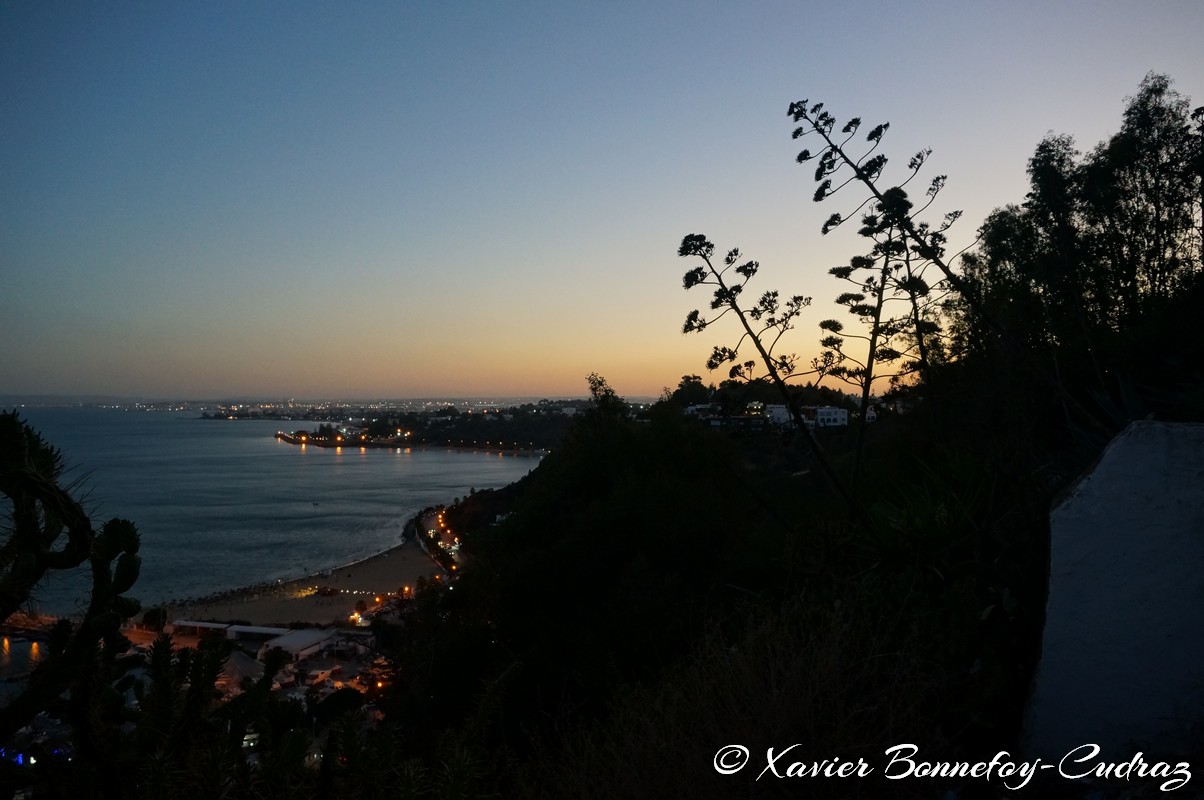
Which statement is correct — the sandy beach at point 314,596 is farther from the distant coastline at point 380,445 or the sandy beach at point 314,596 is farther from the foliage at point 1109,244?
the distant coastline at point 380,445

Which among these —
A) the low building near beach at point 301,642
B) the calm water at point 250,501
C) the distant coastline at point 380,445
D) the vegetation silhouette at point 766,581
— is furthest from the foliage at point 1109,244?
the distant coastline at point 380,445

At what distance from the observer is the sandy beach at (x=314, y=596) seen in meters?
26.5

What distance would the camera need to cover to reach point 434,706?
764 centimetres

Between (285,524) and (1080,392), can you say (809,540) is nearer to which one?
(1080,392)

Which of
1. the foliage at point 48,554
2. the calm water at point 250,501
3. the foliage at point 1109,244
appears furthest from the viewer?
the calm water at point 250,501

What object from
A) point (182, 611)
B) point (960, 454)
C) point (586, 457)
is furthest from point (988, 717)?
point (182, 611)

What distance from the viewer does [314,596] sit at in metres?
29.6

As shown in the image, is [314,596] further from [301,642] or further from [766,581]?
[766,581]

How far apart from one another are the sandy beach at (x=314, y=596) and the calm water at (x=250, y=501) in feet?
6.69

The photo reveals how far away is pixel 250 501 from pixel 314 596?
27.6 meters

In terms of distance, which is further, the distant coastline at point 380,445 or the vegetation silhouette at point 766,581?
the distant coastline at point 380,445

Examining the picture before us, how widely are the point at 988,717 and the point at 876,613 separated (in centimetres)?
69

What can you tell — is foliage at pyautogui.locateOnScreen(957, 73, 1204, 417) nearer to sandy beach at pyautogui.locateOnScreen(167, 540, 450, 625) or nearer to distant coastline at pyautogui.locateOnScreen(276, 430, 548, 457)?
sandy beach at pyautogui.locateOnScreen(167, 540, 450, 625)

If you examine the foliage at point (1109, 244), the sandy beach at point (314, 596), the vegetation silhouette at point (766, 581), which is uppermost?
the foliage at point (1109, 244)
